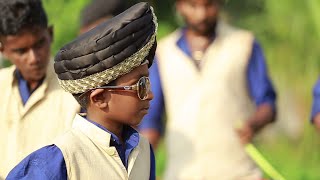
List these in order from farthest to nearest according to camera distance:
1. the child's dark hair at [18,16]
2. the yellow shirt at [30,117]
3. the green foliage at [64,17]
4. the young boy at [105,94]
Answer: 1. the green foliage at [64,17]
2. the child's dark hair at [18,16]
3. the yellow shirt at [30,117]
4. the young boy at [105,94]

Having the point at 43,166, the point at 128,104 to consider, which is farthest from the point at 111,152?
the point at 43,166

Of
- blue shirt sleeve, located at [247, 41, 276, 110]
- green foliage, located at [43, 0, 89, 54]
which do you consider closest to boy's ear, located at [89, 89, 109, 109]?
blue shirt sleeve, located at [247, 41, 276, 110]

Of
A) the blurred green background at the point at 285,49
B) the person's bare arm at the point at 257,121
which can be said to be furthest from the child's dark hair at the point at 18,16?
the blurred green background at the point at 285,49

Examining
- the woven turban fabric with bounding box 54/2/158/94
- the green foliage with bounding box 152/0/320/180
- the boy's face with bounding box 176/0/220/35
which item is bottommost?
the green foliage with bounding box 152/0/320/180

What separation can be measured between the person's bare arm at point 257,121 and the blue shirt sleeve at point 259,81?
1.5 inches

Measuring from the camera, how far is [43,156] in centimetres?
479

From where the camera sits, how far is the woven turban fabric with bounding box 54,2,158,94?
4.91m

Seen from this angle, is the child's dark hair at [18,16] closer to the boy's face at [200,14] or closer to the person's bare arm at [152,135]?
the boy's face at [200,14]

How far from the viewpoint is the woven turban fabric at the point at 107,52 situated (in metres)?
4.91

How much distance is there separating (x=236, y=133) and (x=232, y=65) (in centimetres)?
40

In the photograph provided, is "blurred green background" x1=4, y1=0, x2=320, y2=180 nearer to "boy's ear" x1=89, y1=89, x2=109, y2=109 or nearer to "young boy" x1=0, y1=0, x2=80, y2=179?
"young boy" x1=0, y1=0, x2=80, y2=179

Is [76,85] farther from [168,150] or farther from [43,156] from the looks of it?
[168,150]

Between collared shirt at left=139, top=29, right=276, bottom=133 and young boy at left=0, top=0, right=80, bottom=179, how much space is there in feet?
4.85

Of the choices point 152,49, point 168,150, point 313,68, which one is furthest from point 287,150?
point 152,49
